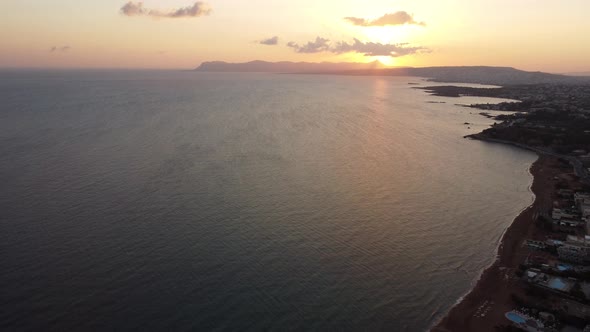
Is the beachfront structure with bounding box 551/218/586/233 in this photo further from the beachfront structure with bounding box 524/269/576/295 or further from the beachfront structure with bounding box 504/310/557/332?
the beachfront structure with bounding box 504/310/557/332

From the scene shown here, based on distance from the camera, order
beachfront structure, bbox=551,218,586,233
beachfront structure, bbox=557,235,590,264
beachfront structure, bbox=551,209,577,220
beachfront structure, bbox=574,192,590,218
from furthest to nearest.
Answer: beachfront structure, bbox=574,192,590,218 → beachfront structure, bbox=551,209,577,220 → beachfront structure, bbox=551,218,586,233 → beachfront structure, bbox=557,235,590,264

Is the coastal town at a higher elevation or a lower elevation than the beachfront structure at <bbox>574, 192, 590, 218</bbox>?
lower

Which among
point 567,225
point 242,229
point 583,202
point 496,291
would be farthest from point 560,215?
point 242,229

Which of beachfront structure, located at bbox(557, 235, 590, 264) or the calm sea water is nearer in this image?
the calm sea water

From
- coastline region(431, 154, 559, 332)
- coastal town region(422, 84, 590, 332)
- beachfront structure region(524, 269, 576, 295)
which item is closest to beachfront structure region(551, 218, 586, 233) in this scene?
coastal town region(422, 84, 590, 332)

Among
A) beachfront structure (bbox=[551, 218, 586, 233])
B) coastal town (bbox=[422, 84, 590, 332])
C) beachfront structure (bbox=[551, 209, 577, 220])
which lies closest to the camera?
coastal town (bbox=[422, 84, 590, 332])

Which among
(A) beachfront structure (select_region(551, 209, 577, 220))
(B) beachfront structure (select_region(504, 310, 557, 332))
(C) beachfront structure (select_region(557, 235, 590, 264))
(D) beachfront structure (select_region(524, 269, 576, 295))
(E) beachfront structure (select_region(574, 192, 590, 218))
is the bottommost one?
(B) beachfront structure (select_region(504, 310, 557, 332))

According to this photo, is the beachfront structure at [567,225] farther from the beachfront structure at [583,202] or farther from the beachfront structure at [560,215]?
the beachfront structure at [583,202]

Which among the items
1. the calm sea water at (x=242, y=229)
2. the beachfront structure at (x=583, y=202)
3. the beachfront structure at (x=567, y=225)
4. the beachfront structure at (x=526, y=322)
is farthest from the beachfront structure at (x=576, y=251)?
the beachfront structure at (x=526, y=322)
